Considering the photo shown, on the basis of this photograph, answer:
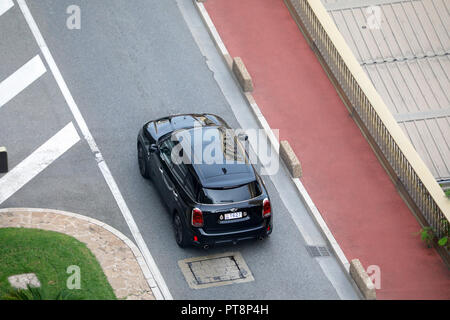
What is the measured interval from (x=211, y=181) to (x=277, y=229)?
2.60 m

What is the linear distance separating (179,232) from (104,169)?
3.26 metres

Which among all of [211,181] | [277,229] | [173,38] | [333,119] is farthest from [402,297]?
[173,38]

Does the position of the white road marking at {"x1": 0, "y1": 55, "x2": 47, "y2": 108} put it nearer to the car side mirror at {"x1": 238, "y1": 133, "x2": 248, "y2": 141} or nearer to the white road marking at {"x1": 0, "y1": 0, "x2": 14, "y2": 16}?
the white road marking at {"x1": 0, "y1": 0, "x2": 14, "y2": 16}

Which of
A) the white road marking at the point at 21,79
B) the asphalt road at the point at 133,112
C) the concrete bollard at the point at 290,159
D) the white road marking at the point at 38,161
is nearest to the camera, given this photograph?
the asphalt road at the point at 133,112

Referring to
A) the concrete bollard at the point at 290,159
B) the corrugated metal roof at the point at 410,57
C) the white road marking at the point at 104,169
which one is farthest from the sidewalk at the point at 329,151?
the white road marking at the point at 104,169

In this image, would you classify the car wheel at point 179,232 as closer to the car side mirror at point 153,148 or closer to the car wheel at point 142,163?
the car side mirror at point 153,148

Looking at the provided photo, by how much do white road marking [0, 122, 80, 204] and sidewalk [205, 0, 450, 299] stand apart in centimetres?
556

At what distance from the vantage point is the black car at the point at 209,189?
679 inches

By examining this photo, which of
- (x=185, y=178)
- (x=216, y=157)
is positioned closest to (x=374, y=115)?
(x=216, y=157)

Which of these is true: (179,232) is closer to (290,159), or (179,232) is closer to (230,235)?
(230,235)

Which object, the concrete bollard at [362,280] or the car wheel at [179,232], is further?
the car wheel at [179,232]

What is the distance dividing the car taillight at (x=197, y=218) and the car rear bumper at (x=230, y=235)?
5.3 inches

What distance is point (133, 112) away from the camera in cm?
2194

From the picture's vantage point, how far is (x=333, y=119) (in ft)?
74.3
